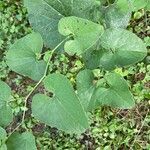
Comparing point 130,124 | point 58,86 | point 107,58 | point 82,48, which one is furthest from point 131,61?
point 130,124

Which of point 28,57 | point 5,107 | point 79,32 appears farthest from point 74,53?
point 5,107

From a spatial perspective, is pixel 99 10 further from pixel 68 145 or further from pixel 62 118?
pixel 68 145

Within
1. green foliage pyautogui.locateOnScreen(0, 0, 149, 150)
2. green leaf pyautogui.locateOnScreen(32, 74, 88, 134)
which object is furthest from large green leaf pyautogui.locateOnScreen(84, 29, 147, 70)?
green leaf pyautogui.locateOnScreen(32, 74, 88, 134)

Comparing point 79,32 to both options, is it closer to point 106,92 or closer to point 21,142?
point 106,92

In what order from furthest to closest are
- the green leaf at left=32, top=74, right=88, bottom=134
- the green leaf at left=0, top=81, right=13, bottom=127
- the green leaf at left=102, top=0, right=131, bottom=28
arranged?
the green leaf at left=102, top=0, right=131, bottom=28 → the green leaf at left=0, top=81, right=13, bottom=127 → the green leaf at left=32, top=74, right=88, bottom=134

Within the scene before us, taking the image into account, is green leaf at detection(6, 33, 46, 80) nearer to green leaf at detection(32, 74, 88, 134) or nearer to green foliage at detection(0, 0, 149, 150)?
green foliage at detection(0, 0, 149, 150)
